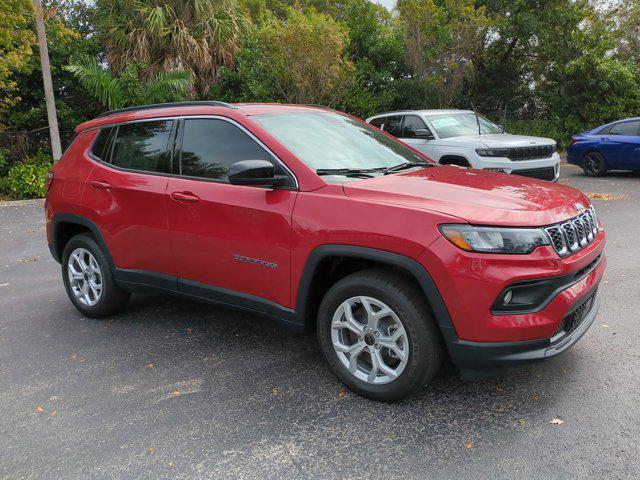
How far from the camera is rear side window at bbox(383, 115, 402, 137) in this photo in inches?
445

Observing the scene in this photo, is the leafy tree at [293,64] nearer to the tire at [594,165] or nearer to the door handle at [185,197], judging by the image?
the tire at [594,165]

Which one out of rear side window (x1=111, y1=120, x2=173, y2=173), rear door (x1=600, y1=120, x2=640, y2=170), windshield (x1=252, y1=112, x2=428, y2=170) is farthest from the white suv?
rear side window (x1=111, y1=120, x2=173, y2=173)

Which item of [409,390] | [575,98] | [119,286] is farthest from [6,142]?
[575,98]

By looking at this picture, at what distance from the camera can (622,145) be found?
43.1 feet

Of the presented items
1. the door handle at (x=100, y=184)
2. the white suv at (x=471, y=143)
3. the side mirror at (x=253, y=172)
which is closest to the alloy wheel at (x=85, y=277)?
the door handle at (x=100, y=184)

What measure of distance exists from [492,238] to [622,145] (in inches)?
471

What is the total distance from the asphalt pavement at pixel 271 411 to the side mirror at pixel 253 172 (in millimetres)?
1293

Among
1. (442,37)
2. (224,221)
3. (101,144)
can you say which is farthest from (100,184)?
(442,37)

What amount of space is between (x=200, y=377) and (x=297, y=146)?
166 centimetres

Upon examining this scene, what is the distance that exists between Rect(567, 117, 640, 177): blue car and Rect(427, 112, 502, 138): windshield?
12.0 feet

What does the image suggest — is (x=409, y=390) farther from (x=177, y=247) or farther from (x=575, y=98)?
(x=575, y=98)

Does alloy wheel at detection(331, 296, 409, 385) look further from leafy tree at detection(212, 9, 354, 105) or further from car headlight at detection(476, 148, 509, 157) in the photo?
leafy tree at detection(212, 9, 354, 105)

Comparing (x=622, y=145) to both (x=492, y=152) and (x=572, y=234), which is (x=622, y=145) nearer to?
(x=492, y=152)

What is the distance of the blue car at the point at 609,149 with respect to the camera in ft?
42.7
